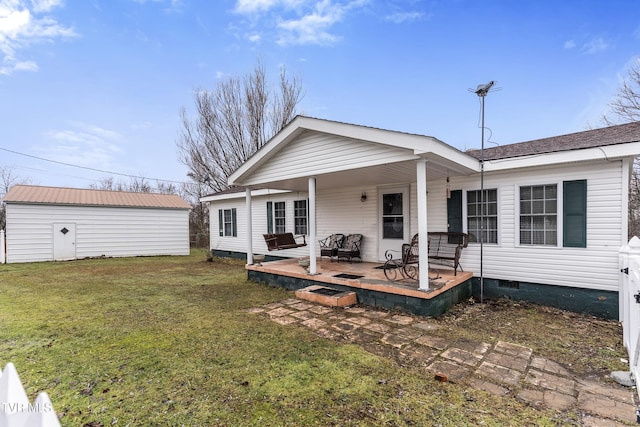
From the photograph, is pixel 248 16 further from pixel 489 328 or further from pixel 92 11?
pixel 489 328

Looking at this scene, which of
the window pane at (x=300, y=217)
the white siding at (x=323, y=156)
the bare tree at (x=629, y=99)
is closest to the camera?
the white siding at (x=323, y=156)

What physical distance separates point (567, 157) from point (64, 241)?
17.7 metres

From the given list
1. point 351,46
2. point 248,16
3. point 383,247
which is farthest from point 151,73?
point 383,247

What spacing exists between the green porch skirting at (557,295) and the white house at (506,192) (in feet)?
0.06

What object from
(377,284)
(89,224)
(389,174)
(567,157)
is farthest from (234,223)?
(567,157)

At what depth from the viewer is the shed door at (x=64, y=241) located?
12883 millimetres

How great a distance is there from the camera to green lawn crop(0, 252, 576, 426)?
2234 millimetres

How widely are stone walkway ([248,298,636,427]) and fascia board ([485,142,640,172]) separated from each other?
10.8 ft

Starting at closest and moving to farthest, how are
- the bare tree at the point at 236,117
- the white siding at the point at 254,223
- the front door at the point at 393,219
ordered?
the front door at the point at 393,219, the white siding at the point at 254,223, the bare tree at the point at 236,117

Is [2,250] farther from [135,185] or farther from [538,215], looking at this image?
[538,215]

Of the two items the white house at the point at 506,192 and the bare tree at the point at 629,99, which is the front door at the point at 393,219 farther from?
the bare tree at the point at 629,99

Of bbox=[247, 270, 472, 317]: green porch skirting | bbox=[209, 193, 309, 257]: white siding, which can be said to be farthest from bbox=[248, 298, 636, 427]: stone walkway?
bbox=[209, 193, 309, 257]: white siding

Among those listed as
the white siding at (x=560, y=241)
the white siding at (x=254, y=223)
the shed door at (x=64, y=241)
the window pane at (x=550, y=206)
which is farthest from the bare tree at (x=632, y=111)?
the shed door at (x=64, y=241)

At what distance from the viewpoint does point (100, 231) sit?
13.9m
